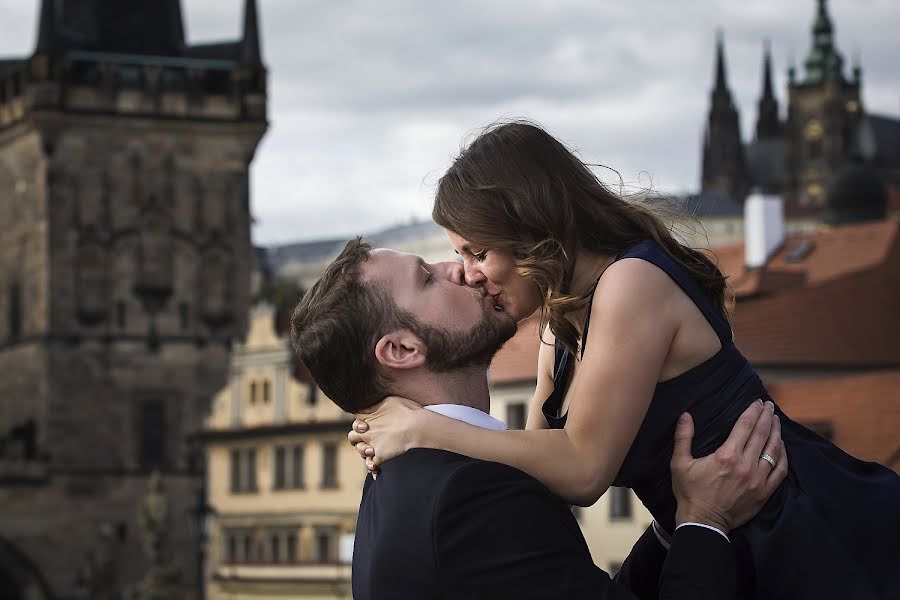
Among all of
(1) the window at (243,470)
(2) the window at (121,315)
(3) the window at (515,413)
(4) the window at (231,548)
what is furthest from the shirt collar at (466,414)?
(2) the window at (121,315)

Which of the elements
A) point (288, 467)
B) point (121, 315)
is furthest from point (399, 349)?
point (121, 315)

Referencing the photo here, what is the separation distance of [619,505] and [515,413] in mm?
2606

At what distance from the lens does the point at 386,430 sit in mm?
4051

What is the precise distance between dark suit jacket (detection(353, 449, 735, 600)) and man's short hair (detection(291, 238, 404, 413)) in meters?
0.25

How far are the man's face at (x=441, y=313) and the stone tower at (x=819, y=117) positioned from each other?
12556 centimetres

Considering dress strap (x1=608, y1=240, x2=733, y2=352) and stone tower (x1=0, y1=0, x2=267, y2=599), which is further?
stone tower (x1=0, y1=0, x2=267, y2=599)

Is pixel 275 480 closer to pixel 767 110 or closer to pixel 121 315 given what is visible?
pixel 121 315

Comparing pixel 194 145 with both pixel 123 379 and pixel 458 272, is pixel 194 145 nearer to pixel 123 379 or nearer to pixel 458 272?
pixel 123 379

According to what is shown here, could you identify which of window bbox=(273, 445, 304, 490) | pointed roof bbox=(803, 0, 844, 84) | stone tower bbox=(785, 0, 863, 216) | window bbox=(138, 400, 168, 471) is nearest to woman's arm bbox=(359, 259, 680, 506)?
window bbox=(273, 445, 304, 490)

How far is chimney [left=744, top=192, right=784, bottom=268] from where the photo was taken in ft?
138

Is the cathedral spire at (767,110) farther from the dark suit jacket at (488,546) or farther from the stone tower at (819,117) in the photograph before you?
the dark suit jacket at (488,546)

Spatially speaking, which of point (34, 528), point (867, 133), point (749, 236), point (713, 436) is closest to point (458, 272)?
point (713, 436)

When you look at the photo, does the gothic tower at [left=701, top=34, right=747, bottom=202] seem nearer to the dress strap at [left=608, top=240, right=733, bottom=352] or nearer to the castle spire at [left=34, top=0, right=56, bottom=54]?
the castle spire at [left=34, top=0, right=56, bottom=54]

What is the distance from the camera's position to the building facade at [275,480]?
Answer: 1683 inches
